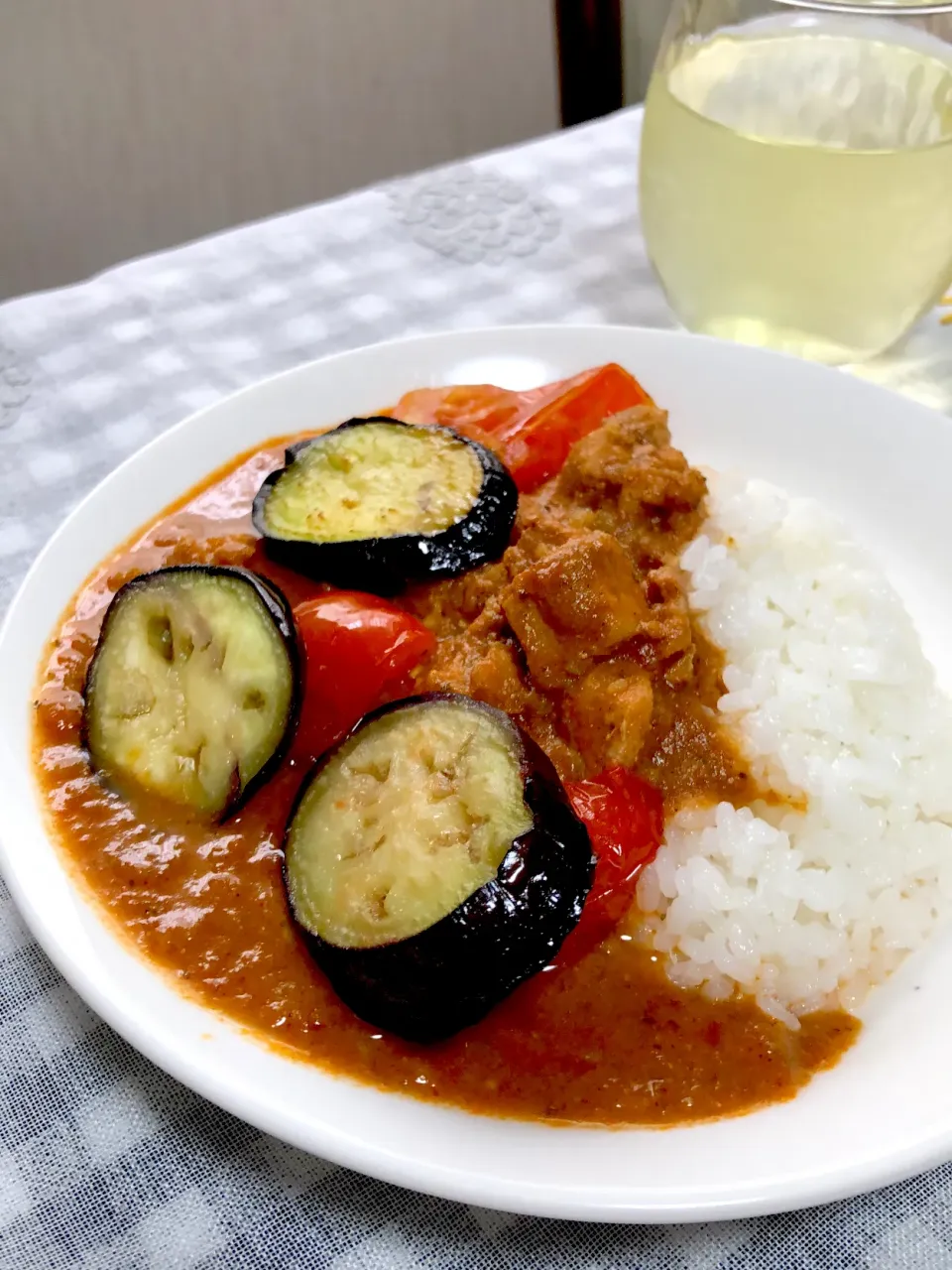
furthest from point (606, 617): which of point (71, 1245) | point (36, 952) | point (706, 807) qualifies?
point (71, 1245)

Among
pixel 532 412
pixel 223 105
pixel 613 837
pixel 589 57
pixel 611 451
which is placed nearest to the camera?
pixel 613 837

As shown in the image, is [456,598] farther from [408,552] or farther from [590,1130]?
[590,1130]

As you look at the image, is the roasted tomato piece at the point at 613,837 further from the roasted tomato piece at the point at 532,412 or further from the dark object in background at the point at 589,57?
the dark object in background at the point at 589,57

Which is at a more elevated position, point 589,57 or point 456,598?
point 589,57

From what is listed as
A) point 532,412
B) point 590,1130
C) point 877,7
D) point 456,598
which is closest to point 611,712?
point 456,598

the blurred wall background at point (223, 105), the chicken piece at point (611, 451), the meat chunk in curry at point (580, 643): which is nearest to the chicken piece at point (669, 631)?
the meat chunk in curry at point (580, 643)

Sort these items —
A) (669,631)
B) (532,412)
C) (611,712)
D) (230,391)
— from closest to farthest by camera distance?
1. (611,712)
2. (669,631)
3. (532,412)
4. (230,391)

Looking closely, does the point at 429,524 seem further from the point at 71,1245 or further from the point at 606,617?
the point at 71,1245
